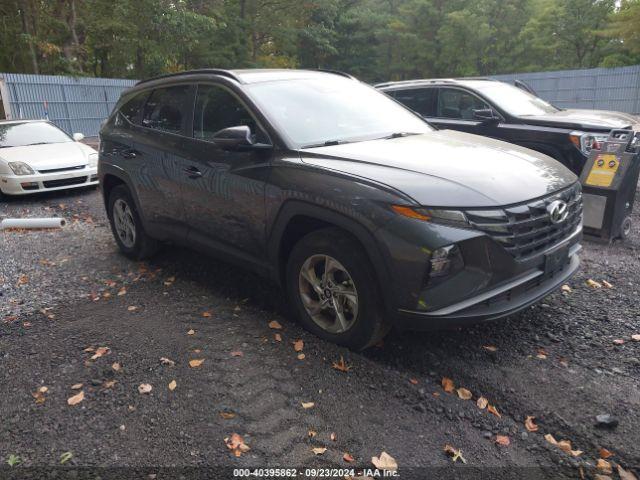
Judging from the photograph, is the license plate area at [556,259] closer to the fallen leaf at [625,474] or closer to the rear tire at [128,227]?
the fallen leaf at [625,474]

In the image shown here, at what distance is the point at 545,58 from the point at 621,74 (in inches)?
448

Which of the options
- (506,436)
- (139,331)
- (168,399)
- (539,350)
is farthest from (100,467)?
(539,350)

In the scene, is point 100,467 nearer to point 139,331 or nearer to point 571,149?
point 139,331

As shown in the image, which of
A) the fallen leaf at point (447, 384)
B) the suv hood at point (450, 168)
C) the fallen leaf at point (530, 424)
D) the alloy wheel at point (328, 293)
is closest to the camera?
the fallen leaf at point (530, 424)

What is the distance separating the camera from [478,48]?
32062 millimetres

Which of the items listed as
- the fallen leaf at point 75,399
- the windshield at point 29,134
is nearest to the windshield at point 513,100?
the fallen leaf at point 75,399

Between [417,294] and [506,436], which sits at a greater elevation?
[417,294]

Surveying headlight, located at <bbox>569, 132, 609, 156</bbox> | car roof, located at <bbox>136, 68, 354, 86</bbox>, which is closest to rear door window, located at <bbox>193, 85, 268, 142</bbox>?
car roof, located at <bbox>136, 68, 354, 86</bbox>

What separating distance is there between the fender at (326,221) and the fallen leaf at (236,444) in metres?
1.08

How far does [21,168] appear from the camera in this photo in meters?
8.81

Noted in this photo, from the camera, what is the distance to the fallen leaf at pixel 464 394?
3.00 m

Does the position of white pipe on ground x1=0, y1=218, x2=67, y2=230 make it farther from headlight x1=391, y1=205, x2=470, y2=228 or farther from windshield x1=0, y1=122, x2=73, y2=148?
headlight x1=391, y1=205, x2=470, y2=228

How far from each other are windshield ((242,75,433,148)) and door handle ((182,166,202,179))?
2.51 feet

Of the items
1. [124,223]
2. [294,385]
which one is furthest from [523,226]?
[124,223]
